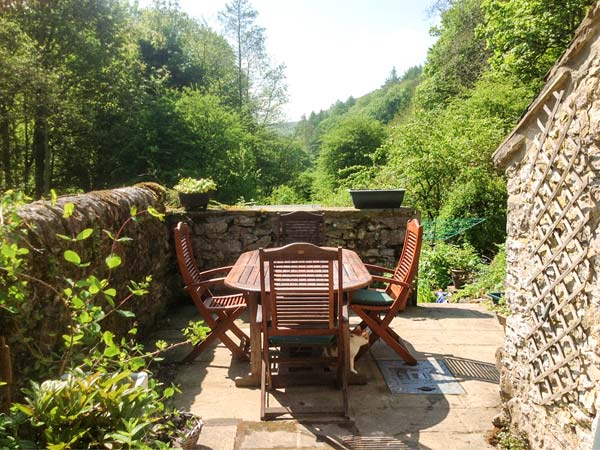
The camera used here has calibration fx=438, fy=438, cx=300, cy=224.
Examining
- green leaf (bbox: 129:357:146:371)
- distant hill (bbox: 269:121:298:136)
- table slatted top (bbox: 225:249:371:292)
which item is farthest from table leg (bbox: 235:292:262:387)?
distant hill (bbox: 269:121:298:136)

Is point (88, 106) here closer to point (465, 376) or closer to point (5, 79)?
point (5, 79)

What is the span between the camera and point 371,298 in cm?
359

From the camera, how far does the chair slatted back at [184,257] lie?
3.49 m

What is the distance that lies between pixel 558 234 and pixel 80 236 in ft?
6.92

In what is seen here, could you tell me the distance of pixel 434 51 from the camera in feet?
72.9

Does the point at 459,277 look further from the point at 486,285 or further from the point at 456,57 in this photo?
the point at 456,57

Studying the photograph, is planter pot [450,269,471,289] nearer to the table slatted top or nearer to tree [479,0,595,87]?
the table slatted top

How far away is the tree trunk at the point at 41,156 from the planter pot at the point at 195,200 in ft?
34.9

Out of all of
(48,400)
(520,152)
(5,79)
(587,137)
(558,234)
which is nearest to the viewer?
(48,400)

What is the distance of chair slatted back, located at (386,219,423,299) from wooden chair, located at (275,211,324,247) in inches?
45.8

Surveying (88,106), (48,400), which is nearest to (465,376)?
(48,400)

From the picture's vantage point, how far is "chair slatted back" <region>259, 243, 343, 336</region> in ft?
9.14

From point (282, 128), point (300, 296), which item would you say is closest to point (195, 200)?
point (300, 296)

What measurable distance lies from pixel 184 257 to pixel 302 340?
4.25 ft
